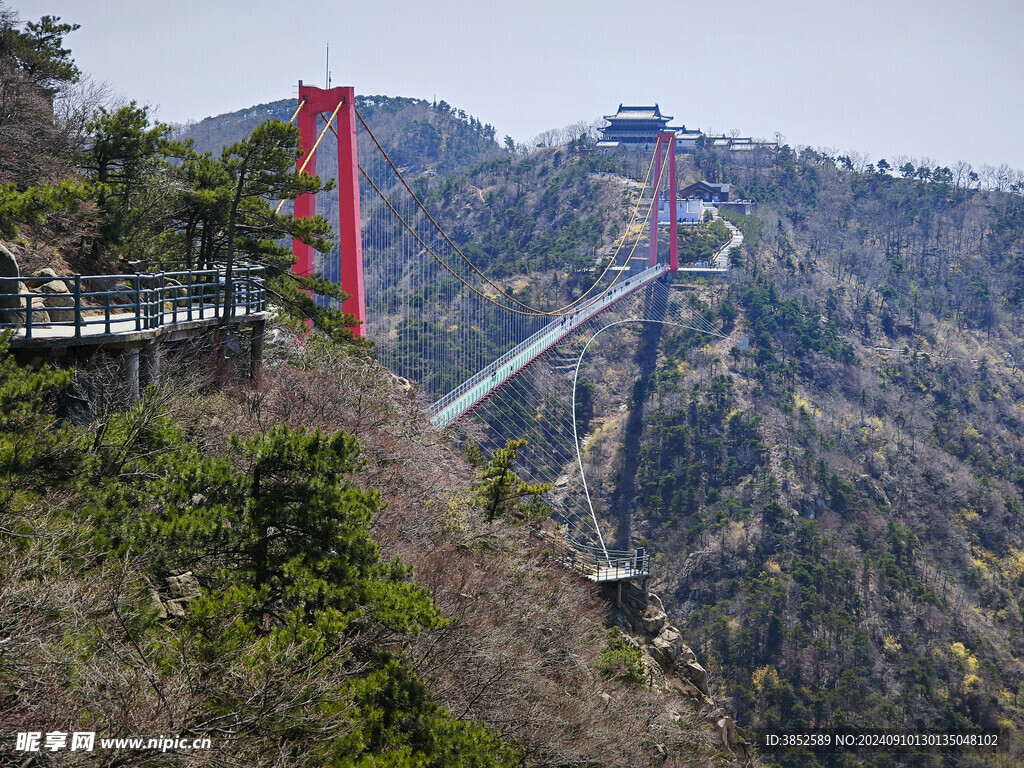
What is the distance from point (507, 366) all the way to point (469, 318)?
20.0 metres

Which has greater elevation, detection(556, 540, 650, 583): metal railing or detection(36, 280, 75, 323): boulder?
detection(36, 280, 75, 323): boulder

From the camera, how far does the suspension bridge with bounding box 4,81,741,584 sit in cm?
1987

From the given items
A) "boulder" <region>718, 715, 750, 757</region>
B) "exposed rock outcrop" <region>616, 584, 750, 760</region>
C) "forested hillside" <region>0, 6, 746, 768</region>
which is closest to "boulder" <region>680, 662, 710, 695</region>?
"exposed rock outcrop" <region>616, 584, 750, 760</region>

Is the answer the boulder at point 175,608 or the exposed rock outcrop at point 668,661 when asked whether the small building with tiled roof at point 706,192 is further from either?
Answer: the boulder at point 175,608

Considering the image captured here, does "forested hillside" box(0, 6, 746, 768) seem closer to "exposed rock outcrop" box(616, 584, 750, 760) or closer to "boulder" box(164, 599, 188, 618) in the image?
"boulder" box(164, 599, 188, 618)

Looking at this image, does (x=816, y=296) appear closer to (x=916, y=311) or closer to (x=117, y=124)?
(x=916, y=311)

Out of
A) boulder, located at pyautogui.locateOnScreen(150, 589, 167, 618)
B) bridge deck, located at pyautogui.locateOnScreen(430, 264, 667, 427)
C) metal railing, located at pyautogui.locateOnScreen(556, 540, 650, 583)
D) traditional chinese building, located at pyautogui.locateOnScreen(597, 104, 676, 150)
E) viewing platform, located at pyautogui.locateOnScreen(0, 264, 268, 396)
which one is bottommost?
metal railing, located at pyautogui.locateOnScreen(556, 540, 650, 583)

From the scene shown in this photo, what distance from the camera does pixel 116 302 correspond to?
13.5 m

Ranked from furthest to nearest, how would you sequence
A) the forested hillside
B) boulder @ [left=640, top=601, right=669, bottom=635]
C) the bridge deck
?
the bridge deck → boulder @ [left=640, top=601, right=669, bottom=635] → the forested hillside

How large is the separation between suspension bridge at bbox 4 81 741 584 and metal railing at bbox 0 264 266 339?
0.20ft

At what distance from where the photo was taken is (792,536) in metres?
42.0

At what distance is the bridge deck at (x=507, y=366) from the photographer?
83.0 ft

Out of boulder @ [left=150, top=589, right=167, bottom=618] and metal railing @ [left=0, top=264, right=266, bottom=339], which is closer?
boulder @ [left=150, top=589, right=167, bottom=618]

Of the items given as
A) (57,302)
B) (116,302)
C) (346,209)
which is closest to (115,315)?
(116,302)
